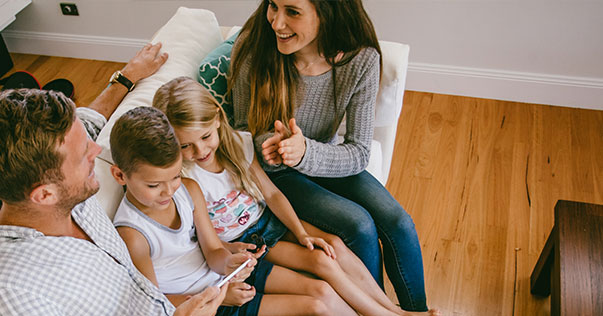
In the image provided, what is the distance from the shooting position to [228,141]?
141 centimetres

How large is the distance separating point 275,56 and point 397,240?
2.24 feet

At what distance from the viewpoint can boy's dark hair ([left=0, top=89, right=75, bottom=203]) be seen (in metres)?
0.90

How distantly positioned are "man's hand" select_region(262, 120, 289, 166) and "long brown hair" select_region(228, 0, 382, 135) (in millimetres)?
127

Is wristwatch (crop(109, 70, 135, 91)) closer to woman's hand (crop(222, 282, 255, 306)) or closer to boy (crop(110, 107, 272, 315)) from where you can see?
boy (crop(110, 107, 272, 315))

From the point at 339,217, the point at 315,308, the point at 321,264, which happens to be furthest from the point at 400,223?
the point at 315,308

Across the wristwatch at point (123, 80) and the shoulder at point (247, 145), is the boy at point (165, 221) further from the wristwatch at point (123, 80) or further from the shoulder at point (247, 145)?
the wristwatch at point (123, 80)

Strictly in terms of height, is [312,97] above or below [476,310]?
above

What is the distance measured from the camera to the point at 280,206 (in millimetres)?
1494

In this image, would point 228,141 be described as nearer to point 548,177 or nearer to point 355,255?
point 355,255

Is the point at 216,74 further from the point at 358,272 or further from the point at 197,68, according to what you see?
the point at 358,272

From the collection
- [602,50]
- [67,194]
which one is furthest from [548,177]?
[67,194]

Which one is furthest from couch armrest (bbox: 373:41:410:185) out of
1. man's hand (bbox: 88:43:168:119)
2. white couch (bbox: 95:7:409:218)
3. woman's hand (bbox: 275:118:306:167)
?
man's hand (bbox: 88:43:168:119)

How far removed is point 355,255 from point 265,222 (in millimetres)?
293

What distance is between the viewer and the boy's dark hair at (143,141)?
1.12m
